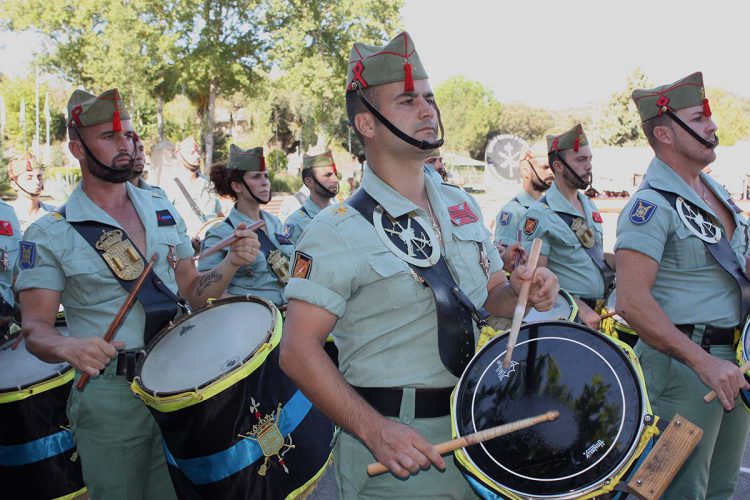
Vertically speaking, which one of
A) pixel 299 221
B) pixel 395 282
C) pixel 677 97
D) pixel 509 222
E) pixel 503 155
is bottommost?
pixel 503 155

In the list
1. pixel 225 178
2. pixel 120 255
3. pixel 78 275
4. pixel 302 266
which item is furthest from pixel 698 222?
pixel 225 178

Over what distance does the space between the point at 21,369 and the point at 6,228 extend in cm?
156

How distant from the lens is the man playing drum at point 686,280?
10.5ft

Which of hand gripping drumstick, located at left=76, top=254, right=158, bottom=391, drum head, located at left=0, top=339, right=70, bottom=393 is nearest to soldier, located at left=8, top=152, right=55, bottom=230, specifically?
drum head, located at left=0, top=339, right=70, bottom=393

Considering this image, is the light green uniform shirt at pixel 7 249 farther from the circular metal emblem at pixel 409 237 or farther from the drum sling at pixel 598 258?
the drum sling at pixel 598 258

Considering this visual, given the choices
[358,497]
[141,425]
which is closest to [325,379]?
[358,497]

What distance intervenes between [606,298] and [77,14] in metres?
28.6

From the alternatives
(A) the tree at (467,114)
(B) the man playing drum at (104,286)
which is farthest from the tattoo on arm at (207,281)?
(A) the tree at (467,114)

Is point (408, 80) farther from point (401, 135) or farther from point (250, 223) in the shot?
point (250, 223)

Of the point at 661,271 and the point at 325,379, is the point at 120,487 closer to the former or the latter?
the point at 325,379

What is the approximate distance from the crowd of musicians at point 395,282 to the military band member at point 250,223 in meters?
0.14

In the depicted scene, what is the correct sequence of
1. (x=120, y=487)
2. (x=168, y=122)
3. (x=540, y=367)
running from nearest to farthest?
(x=540, y=367) < (x=120, y=487) < (x=168, y=122)

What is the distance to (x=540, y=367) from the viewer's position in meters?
2.12

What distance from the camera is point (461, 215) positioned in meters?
2.55
